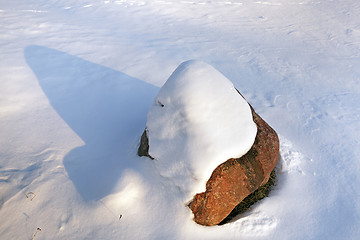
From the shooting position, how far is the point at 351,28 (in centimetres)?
696

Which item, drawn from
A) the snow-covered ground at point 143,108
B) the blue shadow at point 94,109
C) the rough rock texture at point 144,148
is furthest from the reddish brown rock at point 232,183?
the blue shadow at point 94,109

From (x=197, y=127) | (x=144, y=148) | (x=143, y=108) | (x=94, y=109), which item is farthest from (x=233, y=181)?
(x=94, y=109)

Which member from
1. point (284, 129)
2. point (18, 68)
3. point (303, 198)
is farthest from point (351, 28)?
point (18, 68)

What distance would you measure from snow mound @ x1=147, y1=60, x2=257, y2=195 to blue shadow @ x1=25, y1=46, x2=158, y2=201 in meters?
0.57

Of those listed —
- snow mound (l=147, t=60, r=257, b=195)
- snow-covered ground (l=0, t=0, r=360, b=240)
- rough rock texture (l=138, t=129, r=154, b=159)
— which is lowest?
snow-covered ground (l=0, t=0, r=360, b=240)

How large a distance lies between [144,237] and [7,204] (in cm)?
133

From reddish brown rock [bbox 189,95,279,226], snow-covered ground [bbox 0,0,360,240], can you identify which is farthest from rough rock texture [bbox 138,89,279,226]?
snow-covered ground [bbox 0,0,360,240]

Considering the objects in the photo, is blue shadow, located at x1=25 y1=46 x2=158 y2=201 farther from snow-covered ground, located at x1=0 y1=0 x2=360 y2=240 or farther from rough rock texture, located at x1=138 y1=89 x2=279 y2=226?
rough rock texture, located at x1=138 y1=89 x2=279 y2=226

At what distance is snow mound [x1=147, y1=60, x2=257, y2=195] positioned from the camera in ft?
7.06

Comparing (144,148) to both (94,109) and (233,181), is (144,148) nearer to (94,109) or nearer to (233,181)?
(233,181)

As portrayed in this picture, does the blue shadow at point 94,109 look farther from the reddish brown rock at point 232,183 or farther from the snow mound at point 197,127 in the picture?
the reddish brown rock at point 232,183

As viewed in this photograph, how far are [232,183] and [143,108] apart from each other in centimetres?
203

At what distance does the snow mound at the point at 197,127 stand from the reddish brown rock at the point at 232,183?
3.8 inches

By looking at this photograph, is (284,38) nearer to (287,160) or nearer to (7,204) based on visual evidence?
(287,160)
